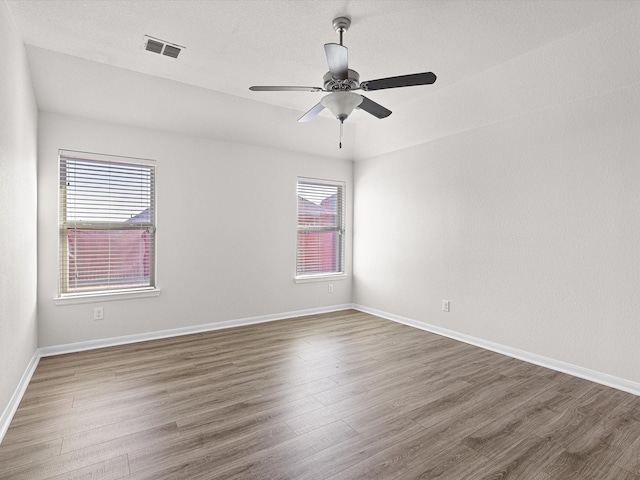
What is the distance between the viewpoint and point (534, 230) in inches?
135

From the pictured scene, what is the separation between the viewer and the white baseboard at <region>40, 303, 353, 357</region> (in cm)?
357

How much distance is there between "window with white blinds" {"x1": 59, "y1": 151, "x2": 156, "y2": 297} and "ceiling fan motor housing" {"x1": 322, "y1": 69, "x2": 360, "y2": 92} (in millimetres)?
2515

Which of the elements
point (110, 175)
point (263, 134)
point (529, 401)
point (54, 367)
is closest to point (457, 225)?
point (529, 401)

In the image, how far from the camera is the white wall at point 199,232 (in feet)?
11.6

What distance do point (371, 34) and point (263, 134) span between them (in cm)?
216

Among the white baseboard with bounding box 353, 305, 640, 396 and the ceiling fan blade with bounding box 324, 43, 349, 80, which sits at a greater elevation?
the ceiling fan blade with bounding box 324, 43, 349, 80

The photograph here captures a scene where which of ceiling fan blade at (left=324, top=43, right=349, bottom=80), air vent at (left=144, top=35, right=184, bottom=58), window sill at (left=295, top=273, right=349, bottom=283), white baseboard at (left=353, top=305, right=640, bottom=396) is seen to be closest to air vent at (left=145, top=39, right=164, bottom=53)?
air vent at (left=144, top=35, right=184, bottom=58)

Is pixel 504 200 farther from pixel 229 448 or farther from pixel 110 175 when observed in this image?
pixel 110 175

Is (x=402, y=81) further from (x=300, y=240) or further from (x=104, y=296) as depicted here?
(x=104, y=296)

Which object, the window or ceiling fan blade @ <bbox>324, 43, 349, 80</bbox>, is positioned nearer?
ceiling fan blade @ <bbox>324, 43, 349, 80</bbox>

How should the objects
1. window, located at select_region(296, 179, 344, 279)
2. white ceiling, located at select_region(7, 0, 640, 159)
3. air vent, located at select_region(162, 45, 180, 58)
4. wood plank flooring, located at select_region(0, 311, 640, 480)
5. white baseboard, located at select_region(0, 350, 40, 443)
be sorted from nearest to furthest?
wood plank flooring, located at select_region(0, 311, 640, 480), white baseboard, located at select_region(0, 350, 40, 443), white ceiling, located at select_region(7, 0, 640, 159), air vent, located at select_region(162, 45, 180, 58), window, located at select_region(296, 179, 344, 279)

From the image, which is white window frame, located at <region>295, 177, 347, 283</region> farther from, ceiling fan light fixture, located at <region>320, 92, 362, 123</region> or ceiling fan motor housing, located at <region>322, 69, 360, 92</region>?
ceiling fan motor housing, located at <region>322, 69, 360, 92</region>

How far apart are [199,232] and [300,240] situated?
152 centimetres

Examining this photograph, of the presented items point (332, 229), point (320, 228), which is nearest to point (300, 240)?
point (320, 228)
